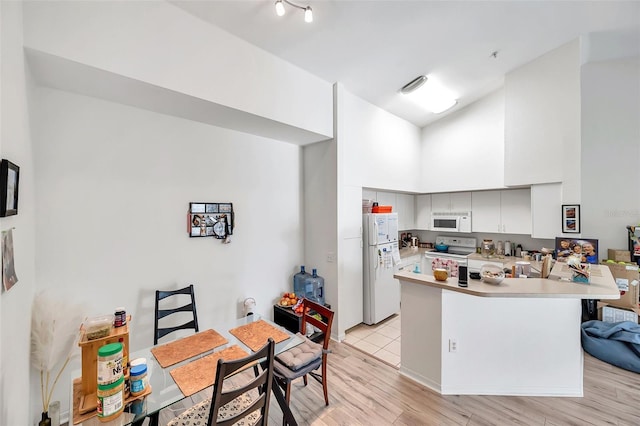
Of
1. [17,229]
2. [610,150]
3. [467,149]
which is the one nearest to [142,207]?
[17,229]

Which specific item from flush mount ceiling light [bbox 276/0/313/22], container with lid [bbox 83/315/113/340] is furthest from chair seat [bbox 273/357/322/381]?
flush mount ceiling light [bbox 276/0/313/22]

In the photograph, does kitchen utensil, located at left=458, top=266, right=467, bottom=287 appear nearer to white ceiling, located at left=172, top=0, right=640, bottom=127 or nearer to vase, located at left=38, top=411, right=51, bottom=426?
white ceiling, located at left=172, top=0, right=640, bottom=127

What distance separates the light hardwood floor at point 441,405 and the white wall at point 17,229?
1016 mm

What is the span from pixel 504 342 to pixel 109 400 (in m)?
2.74

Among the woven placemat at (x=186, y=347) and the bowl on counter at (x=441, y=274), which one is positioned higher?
the bowl on counter at (x=441, y=274)

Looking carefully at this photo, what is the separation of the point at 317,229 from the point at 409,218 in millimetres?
2558

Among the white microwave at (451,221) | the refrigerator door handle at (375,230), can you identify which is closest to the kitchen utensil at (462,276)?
the refrigerator door handle at (375,230)

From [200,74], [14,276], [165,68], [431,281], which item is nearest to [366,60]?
[200,74]

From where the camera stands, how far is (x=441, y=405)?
2.06 metres

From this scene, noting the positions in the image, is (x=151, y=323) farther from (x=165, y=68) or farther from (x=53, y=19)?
(x=53, y=19)

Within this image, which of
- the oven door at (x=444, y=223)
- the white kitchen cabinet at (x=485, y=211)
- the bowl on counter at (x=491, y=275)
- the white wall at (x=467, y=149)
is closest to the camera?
the bowl on counter at (x=491, y=275)

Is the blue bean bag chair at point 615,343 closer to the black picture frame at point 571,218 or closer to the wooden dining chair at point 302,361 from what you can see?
the black picture frame at point 571,218

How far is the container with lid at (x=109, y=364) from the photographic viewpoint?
1.07 m

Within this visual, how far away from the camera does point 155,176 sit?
229 cm
